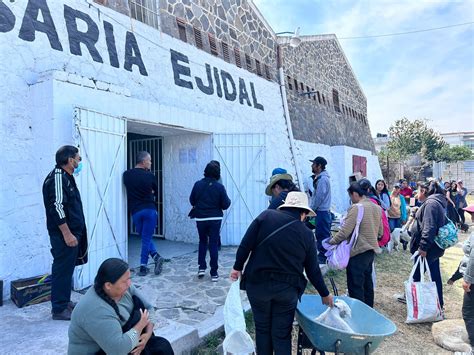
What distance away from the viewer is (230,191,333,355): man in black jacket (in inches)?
97.0

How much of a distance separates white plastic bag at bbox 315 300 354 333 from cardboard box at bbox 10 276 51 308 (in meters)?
3.09

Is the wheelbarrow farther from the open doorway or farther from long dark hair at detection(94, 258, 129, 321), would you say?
the open doorway

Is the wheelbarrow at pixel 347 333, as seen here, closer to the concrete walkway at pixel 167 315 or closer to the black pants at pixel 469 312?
the concrete walkway at pixel 167 315

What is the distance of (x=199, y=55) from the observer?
731 centimetres

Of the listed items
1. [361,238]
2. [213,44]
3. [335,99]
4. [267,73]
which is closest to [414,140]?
Result: [335,99]

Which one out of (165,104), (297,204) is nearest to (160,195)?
(165,104)

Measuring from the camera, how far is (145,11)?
6.32 meters

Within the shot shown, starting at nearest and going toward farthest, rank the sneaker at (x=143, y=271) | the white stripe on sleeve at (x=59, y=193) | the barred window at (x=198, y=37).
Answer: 1. the white stripe on sleeve at (x=59, y=193)
2. the sneaker at (x=143, y=271)
3. the barred window at (x=198, y=37)

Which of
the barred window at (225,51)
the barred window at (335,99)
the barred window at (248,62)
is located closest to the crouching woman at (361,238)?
the barred window at (225,51)

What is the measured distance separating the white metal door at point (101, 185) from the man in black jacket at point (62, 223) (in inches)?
33.7

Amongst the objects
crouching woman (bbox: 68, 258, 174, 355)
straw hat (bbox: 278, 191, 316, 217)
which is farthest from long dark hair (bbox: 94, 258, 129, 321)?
straw hat (bbox: 278, 191, 316, 217)

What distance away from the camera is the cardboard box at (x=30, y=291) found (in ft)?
11.9

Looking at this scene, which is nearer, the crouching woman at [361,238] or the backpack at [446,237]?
the crouching woman at [361,238]

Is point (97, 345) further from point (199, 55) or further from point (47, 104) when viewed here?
point (199, 55)
